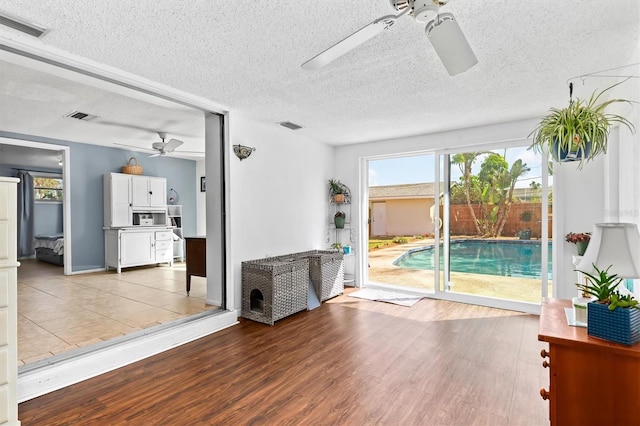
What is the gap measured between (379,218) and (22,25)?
5746 millimetres

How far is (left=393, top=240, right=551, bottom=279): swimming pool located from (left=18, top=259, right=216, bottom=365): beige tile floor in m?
3.31

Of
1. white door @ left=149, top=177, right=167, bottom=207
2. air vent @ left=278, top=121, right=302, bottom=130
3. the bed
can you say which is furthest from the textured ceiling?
the bed

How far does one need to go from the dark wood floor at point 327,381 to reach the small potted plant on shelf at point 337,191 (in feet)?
7.44

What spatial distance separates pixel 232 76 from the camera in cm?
280

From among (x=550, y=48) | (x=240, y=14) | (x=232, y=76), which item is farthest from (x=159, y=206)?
(x=550, y=48)

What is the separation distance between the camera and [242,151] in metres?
3.84

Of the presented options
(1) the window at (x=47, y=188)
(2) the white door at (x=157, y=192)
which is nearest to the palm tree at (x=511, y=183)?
(2) the white door at (x=157, y=192)

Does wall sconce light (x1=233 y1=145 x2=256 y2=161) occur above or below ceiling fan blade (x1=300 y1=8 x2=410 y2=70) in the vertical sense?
below

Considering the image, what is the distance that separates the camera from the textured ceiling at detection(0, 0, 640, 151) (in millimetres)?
1890

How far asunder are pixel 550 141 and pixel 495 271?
2.55 m

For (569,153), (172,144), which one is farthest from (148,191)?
(569,153)

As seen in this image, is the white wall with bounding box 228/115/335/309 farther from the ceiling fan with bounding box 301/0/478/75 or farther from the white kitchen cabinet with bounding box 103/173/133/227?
the white kitchen cabinet with bounding box 103/173/133/227

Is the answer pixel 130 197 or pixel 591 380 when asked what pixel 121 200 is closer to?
pixel 130 197

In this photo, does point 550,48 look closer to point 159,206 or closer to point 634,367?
point 634,367
